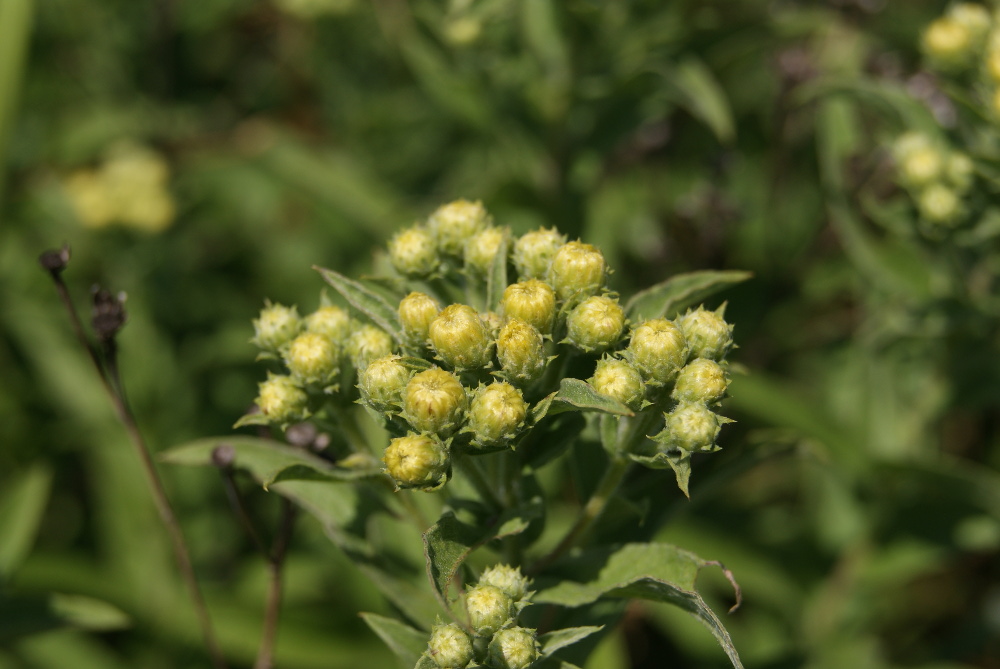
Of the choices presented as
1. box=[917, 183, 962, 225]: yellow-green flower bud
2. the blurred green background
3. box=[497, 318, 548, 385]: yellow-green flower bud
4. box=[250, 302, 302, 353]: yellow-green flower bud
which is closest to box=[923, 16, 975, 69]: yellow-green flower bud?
the blurred green background

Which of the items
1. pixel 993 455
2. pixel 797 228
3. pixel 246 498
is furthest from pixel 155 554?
pixel 993 455

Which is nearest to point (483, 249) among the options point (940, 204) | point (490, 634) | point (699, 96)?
point (490, 634)

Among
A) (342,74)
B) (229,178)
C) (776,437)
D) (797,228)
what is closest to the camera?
(776,437)

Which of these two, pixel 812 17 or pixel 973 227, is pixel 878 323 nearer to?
pixel 973 227

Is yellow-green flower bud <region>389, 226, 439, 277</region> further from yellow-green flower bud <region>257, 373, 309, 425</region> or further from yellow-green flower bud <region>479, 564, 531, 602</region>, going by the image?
yellow-green flower bud <region>479, 564, 531, 602</region>

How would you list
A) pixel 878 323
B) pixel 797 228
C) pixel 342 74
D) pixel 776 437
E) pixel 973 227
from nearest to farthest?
pixel 776 437 → pixel 973 227 → pixel 878 323 → pixel 797 228 → pixel 342 74

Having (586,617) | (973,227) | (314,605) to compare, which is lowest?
(586,617)
